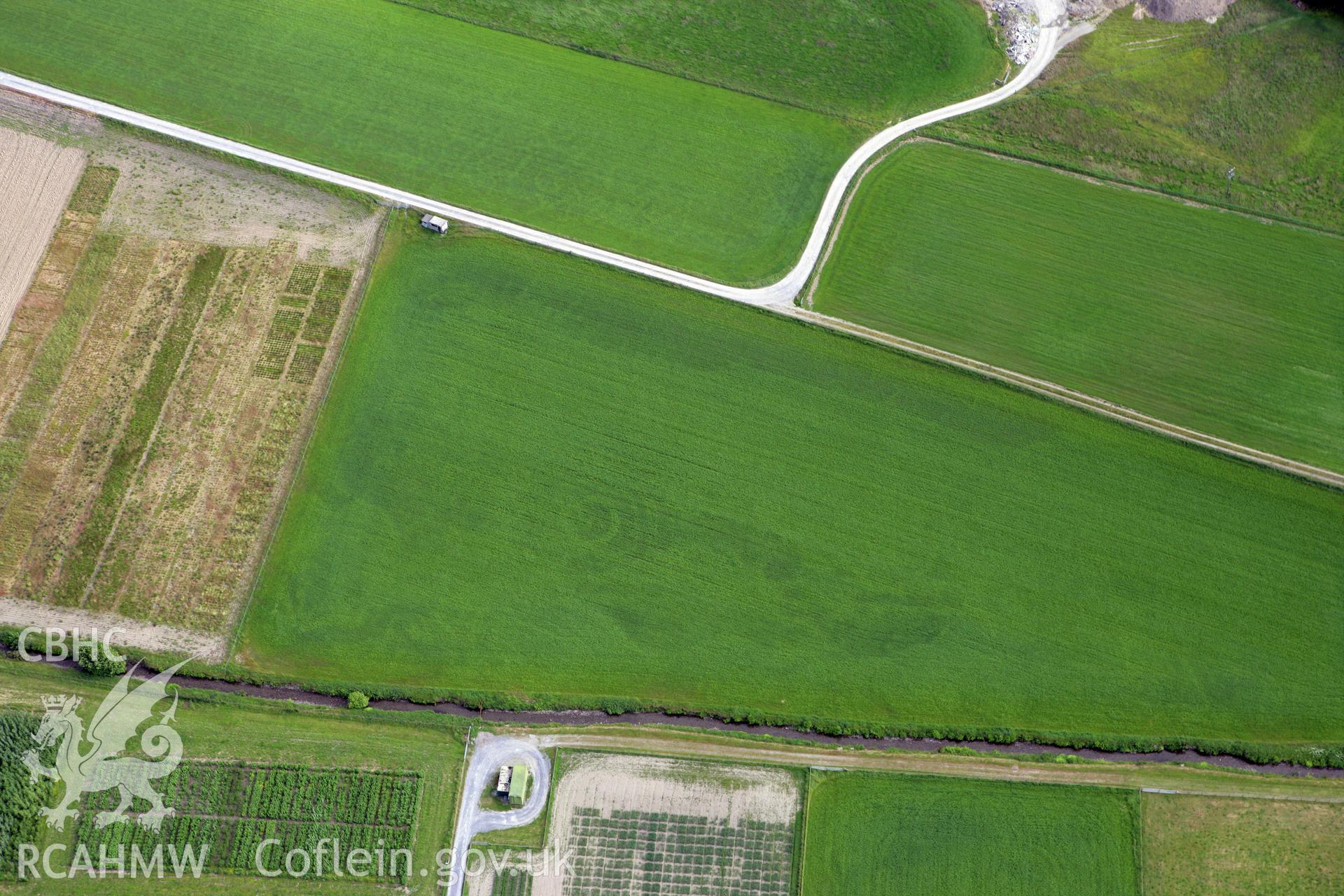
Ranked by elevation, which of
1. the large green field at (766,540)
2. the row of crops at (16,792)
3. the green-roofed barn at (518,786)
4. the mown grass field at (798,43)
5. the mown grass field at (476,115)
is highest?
the mown grass field at (798,43)

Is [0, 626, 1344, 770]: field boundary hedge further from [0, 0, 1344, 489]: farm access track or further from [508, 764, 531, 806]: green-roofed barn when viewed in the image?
[0, 0, 1344, 489]: farm access track

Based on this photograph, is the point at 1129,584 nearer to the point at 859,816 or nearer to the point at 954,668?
the point at 954,668

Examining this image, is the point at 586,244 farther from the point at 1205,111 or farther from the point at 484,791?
the point at 1205,111

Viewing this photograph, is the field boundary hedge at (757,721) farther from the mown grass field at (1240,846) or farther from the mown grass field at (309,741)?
the mown grass field at (1240,846)

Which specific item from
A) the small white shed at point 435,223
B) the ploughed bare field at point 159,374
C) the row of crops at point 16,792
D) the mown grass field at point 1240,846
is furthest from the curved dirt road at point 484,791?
the small white shed at point 435,223

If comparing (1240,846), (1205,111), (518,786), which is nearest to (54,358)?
(518,786)

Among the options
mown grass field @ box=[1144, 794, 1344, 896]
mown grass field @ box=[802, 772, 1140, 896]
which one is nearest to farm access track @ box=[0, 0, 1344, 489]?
mown grass field @ box=[1144, 794, 1344, 896]
